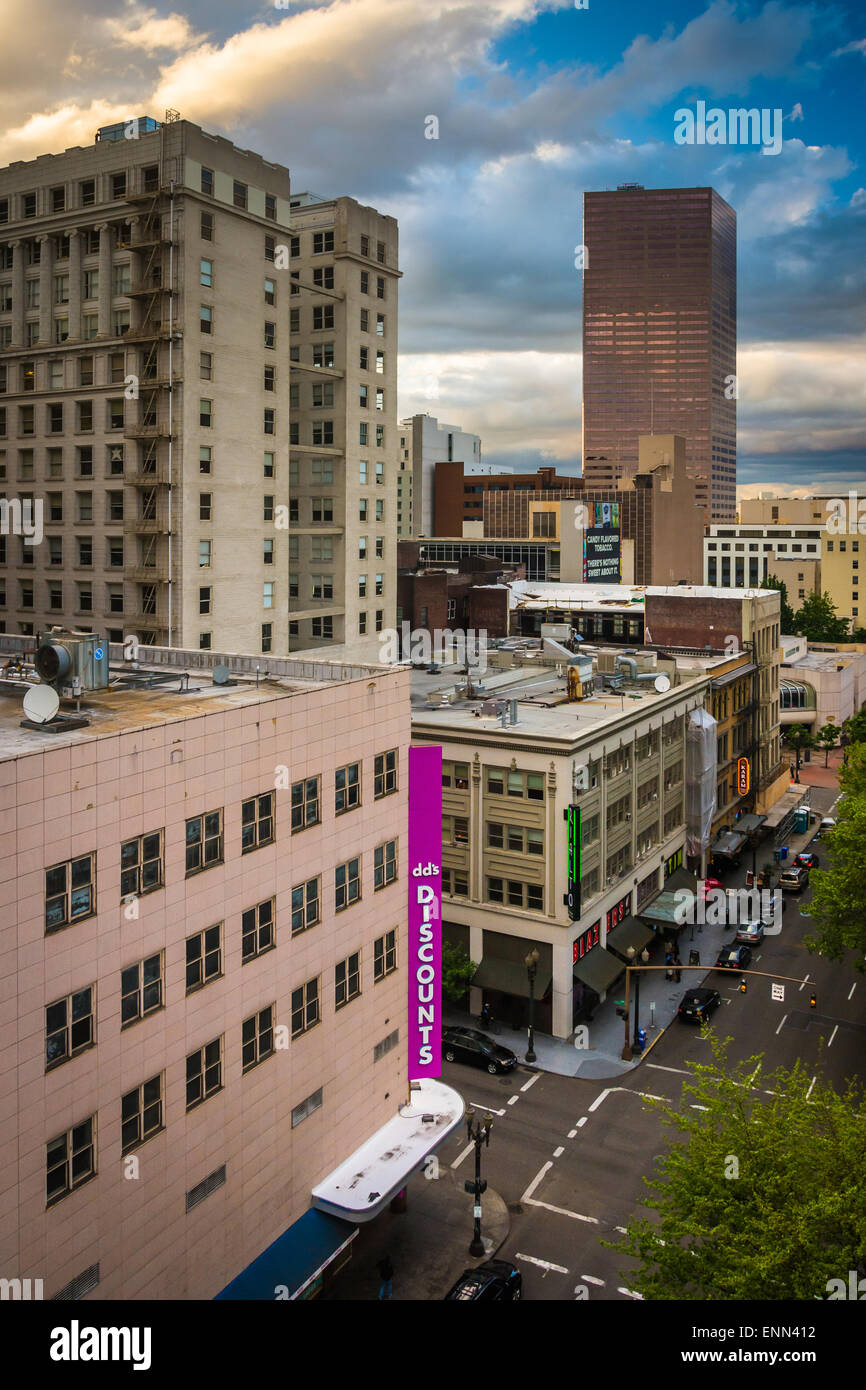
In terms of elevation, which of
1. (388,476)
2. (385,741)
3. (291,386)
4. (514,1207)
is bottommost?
(514,1207)

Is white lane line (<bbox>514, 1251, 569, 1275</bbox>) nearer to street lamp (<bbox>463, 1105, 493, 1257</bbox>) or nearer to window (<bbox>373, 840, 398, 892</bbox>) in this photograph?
street lamp (<bbox>463, 1105, 493, 1257</bbox>)

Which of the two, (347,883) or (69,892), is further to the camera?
(347,883)

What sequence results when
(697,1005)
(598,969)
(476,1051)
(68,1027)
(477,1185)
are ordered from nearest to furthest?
(68,1027) < (477,1185) < (476,1051) < (598,969) < (697,1005)

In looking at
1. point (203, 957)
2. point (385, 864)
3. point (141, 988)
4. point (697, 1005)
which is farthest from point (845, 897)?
point (141, 988)

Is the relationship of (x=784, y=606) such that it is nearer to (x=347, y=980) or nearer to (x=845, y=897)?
(x=845, y=897)

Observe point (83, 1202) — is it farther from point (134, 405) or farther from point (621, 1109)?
point (134, 405)

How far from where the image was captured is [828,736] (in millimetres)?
98375

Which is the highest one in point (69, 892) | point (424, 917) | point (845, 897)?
point (69, 892)

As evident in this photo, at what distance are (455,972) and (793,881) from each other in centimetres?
2981

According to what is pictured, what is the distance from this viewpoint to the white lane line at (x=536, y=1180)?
3281 centimetres

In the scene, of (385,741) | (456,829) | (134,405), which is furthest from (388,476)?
(385,741)

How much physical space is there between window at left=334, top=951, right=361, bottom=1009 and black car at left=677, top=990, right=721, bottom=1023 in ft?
73.1

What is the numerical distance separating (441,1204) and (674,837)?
3047 centimetres

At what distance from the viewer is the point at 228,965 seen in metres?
23.1
